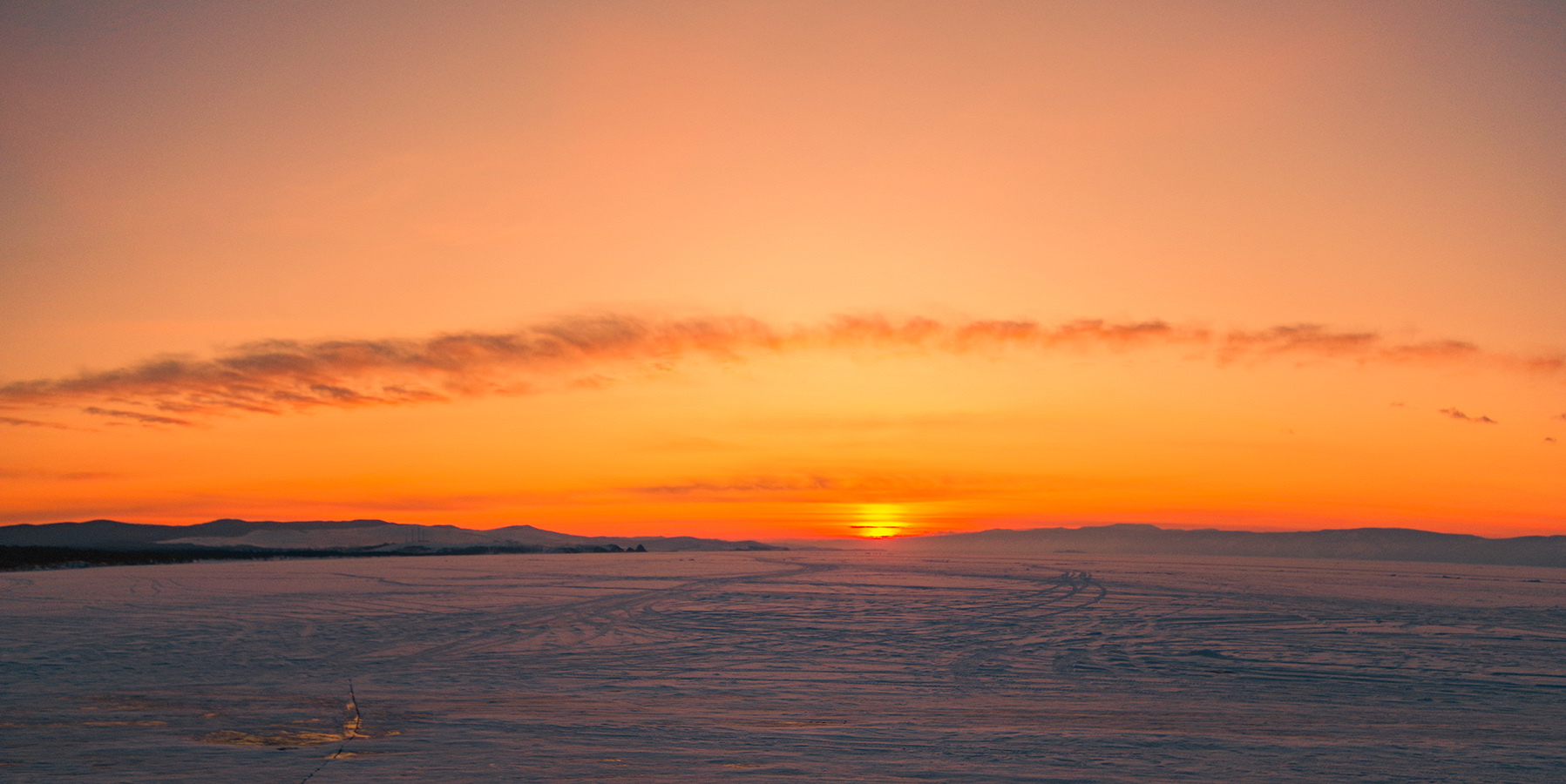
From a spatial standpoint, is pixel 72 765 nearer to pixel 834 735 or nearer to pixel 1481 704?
pixel 834 735

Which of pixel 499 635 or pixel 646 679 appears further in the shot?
pixel 499 635

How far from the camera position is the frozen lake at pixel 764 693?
9.55 metres

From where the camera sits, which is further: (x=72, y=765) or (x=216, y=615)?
(x=216, y=615)

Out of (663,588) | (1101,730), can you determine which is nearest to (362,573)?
(663,588)

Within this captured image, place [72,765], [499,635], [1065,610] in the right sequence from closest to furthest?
[72,765] < [499,635] < [1065,610]

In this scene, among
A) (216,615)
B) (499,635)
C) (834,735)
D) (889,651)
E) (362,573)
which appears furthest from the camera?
(362,573)

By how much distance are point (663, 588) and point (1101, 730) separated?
28.7 meters

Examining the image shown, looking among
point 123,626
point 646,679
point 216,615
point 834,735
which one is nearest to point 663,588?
point 216,615

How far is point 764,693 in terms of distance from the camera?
1359 cm

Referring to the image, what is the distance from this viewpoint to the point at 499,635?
2062 centimetres

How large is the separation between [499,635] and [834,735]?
1233cm

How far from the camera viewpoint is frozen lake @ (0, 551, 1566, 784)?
9.55m

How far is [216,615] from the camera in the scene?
82.1 feet

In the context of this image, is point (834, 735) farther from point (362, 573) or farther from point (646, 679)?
point (362, 573)
